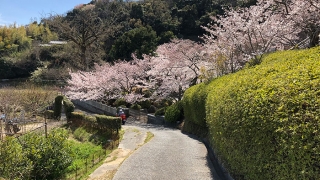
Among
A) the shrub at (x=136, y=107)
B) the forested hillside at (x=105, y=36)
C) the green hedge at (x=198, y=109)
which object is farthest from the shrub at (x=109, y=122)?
the forested hillside at (x=105, y=36)

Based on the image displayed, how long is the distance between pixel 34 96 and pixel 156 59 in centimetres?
1321

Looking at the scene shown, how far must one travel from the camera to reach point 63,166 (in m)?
10.1

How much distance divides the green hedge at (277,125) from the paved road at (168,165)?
186 cm

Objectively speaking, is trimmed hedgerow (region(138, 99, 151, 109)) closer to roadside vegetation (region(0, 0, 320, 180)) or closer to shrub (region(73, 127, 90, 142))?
roadside vegetation (region(0, 0, 320, 180))

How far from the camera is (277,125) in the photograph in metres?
3.62

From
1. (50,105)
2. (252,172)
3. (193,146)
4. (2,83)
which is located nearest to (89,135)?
(193,146)

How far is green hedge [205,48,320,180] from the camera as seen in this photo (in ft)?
10.1

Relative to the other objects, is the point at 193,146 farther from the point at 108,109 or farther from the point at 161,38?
the point at 161,38

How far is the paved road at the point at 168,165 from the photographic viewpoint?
719 centimetres

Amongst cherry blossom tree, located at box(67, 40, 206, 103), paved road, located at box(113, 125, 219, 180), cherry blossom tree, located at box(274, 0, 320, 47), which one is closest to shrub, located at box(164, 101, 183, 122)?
cherry blossom tree, located at box(67, 40, 206, 103)

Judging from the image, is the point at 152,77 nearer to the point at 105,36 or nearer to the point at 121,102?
the point at 121,102

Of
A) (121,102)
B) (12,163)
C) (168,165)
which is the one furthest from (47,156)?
(121,102)

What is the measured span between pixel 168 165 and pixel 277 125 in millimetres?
4970

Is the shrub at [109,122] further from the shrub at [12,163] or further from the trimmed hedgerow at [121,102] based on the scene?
the trimmed hedgerow at [121,102]
